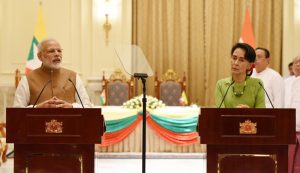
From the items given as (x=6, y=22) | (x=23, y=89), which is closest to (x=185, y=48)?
(x=6, y=22)

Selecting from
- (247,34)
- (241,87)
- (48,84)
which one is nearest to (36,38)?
(247,34)

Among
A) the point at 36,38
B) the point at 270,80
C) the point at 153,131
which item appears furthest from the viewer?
the point at 36,38

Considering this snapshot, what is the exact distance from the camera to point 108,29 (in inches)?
371

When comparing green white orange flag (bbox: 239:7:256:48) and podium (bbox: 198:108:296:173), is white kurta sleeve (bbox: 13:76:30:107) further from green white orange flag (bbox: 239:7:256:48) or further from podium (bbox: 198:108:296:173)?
green white orange flag (bbox: 239:7:256:48)

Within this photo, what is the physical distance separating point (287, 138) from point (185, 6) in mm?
6631

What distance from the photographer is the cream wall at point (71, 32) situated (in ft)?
31.0

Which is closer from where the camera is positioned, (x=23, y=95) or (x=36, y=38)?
(x=23, y=95)

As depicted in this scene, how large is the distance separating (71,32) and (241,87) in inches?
243

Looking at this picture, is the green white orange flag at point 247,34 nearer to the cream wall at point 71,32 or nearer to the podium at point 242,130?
the cream wall at point 71,32

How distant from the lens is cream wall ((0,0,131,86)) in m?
9.44

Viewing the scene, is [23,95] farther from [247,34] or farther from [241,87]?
[247,34]

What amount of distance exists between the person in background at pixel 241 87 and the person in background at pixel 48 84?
1.19 meters

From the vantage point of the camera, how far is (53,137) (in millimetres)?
3342

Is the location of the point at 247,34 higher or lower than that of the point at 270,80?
higher
